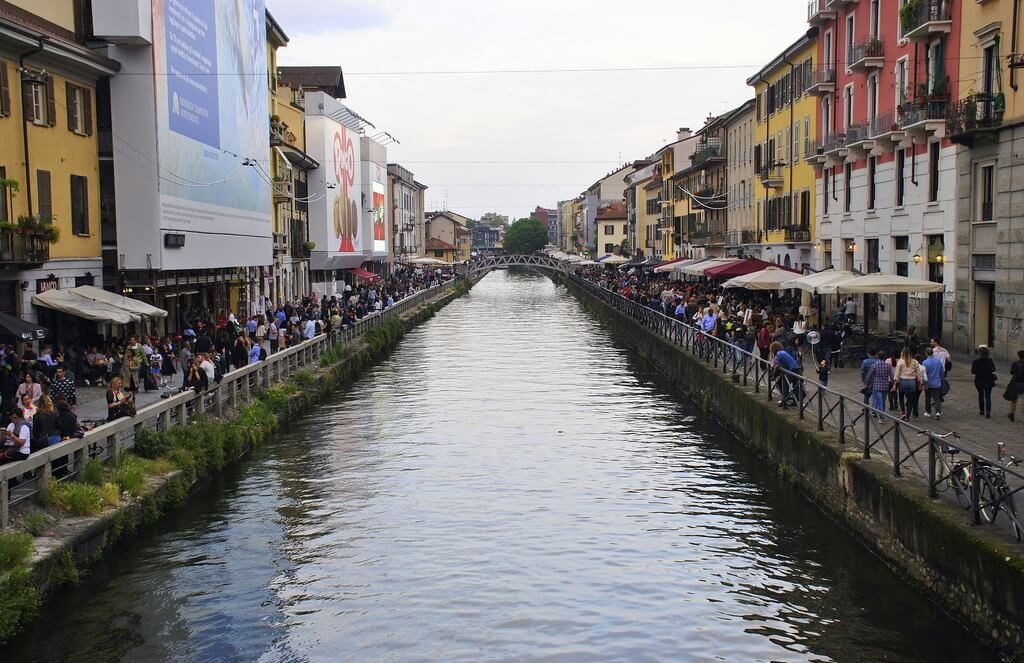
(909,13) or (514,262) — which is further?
(514,262)

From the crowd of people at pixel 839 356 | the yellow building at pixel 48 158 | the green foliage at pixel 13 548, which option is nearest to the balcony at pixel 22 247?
the yellow building at pixel 48 158

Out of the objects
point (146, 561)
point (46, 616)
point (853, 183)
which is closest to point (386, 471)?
point (146, 561)

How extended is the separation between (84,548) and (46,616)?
4.34 feet

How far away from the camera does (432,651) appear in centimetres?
1075

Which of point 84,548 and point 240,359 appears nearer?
point 84,548

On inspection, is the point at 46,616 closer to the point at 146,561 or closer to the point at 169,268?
the point at 146,561

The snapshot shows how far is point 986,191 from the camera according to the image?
25359mm

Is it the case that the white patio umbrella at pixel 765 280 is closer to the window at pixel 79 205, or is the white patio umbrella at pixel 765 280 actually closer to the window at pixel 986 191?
the window at pixel 986 191

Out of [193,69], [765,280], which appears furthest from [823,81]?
[193,69]

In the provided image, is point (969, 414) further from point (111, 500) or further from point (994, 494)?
point (111, 500)

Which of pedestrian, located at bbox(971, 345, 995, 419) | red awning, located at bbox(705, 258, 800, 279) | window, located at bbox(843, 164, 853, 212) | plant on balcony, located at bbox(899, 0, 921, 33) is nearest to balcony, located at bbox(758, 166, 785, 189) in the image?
window, located at bbox(843, 164, 853, 212)

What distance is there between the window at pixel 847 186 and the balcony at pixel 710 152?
91.4 feet

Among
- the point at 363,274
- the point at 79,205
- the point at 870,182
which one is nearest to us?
the point at 79,205

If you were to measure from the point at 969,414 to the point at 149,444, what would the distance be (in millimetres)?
13074
